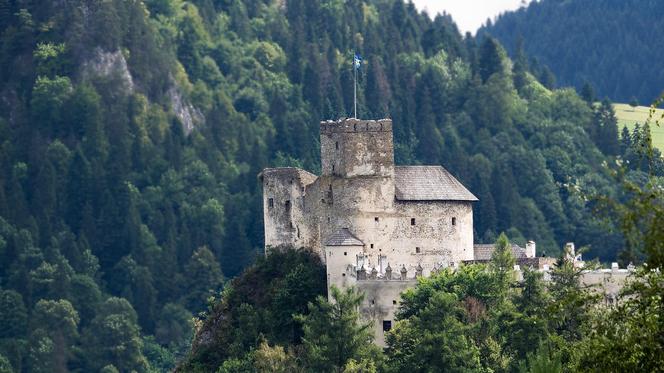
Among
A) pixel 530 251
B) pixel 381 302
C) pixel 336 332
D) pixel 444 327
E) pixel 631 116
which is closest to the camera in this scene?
pixel 444 327

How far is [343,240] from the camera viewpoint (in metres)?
76.8

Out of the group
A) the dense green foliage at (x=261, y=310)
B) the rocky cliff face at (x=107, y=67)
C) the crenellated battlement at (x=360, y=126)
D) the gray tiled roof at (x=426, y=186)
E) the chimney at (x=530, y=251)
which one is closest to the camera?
the dense green foliage at (x=261, y=310)

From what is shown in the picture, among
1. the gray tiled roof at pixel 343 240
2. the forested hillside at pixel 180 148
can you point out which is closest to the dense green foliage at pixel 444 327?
the gray tiled roof at pixel 343 240

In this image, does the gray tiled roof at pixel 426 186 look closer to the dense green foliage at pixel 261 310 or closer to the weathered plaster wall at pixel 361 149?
the weathered plaster wall at pixel 361 149

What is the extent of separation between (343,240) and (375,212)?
7.20ft

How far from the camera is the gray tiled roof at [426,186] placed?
7925 cm

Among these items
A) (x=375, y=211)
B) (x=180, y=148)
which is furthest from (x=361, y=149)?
(x=180, y=148)

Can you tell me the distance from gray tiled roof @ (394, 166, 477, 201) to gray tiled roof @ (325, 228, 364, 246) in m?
2.51

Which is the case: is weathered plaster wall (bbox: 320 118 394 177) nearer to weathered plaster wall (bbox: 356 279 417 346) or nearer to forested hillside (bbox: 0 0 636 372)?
weathered plaster wall (bbox: 356 279 417 346)

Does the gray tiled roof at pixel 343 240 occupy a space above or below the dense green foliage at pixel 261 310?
above

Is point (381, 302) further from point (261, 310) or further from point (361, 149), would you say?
point (261, 310)

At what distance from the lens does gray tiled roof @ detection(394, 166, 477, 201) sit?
7925cm

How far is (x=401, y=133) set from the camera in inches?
6304

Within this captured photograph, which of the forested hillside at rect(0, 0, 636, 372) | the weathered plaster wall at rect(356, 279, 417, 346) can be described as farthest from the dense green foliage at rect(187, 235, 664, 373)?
the forested hillside at rect(0, 0, 636, 372)
